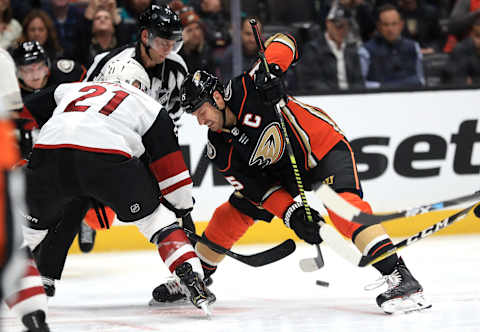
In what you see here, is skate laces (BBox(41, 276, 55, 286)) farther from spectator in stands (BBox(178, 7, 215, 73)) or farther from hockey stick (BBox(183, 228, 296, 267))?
spectator in stands (BBox(178, 7, 215, 73))

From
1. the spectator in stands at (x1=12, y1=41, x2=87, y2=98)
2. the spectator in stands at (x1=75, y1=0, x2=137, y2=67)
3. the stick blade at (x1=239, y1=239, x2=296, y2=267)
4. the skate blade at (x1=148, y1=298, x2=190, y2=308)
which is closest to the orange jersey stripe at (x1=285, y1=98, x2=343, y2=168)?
the stick blade at (x1=239, y1=239, x2=296, y2=267)

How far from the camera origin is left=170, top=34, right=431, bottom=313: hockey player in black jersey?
3.24 metres

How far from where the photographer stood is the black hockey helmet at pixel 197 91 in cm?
328

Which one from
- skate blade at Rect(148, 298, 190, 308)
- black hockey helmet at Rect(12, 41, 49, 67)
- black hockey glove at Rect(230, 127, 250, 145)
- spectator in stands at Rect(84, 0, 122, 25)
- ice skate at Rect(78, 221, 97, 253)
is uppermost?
spectator in stands at Rect(84, 0, 122, 25)

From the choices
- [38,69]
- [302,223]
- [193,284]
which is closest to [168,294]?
[193,284]

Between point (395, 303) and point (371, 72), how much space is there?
2.71 metres

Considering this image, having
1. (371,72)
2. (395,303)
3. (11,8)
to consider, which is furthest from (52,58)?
(395,303)

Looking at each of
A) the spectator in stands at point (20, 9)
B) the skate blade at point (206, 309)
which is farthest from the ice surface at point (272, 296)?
the spectator in stands at point (20, 9)

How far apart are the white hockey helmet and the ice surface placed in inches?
38.5

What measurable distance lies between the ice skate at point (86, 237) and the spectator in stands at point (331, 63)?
1715mm

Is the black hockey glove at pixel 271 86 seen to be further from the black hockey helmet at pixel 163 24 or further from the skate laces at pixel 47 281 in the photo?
the skate laces at pixel 47 281

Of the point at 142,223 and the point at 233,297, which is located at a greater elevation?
the point at 142,223

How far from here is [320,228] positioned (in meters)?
3.30

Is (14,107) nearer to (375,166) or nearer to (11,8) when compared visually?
(11,8)
